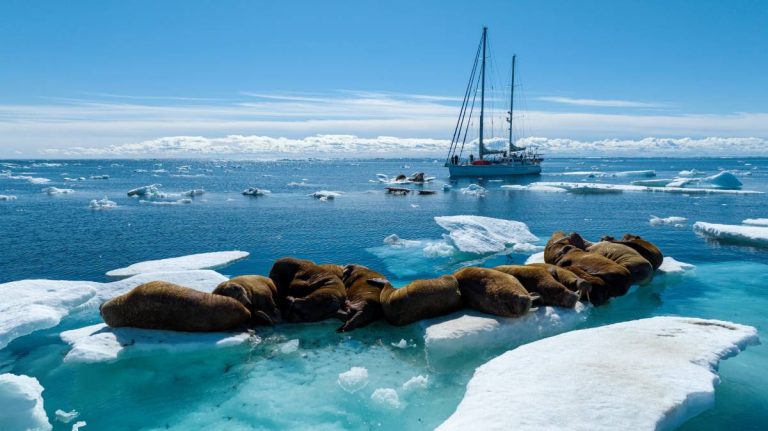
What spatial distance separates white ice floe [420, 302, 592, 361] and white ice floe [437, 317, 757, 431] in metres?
0.96

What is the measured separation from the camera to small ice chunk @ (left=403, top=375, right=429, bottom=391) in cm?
869

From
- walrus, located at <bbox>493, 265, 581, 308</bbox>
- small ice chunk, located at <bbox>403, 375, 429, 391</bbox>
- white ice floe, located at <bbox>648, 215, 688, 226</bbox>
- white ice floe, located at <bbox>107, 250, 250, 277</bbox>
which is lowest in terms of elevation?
white ice floe, located at <bbox>648, 215, 688, 226</bbox>

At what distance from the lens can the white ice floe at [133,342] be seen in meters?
9.49

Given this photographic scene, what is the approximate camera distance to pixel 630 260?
1442 cm

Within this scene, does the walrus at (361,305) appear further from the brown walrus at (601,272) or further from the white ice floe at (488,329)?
the brown walrus at (601,272)

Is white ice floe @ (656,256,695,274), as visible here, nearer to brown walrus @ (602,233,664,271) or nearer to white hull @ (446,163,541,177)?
brown walrus @ (602,233,664,271)

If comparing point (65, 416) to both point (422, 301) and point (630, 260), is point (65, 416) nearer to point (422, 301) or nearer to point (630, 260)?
point (422, 301)

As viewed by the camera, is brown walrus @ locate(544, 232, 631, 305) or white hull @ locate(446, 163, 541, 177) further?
white hull @ locate(446, 163, 541, 177)

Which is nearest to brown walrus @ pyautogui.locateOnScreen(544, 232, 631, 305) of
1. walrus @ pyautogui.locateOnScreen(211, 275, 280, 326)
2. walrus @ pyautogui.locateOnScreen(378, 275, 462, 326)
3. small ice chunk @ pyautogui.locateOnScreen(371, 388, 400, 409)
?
walrus @ pyautogui.locateOnScreen(378, 275, 462, 326)

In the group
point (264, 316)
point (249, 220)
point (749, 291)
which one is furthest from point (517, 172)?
point (264, 316)

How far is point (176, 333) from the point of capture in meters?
10.3

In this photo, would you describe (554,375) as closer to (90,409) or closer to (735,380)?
(735,380)

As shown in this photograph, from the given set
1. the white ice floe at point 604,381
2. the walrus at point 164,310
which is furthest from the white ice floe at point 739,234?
the walrus at point 164,310

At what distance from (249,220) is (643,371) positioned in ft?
91.9
